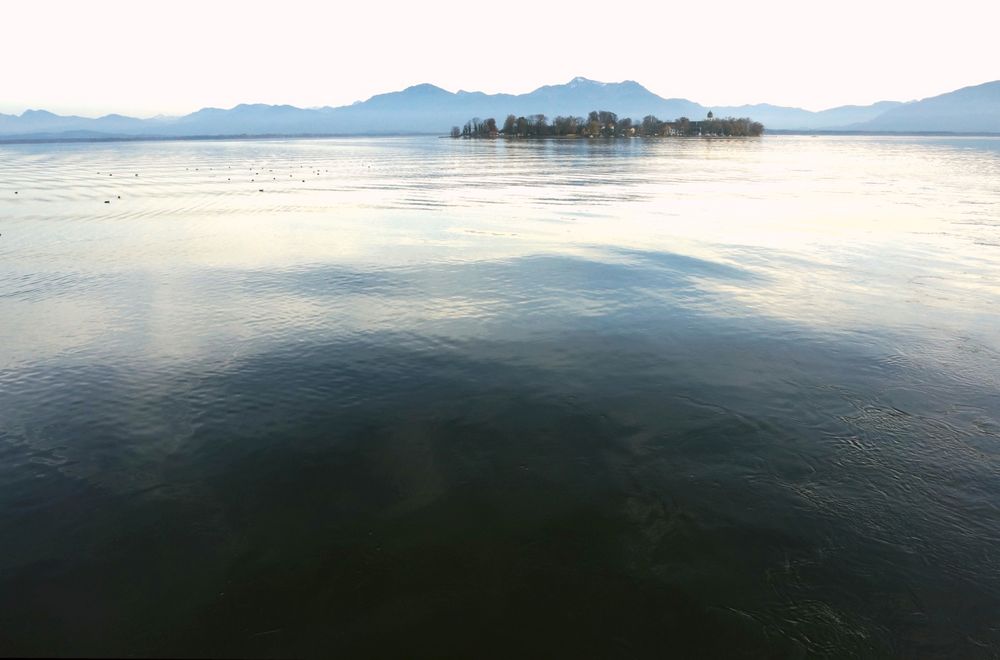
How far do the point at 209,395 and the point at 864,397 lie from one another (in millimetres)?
20667

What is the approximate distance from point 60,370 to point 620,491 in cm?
1993

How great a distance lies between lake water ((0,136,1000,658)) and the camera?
420 inches

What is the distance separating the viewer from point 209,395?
18.6 m

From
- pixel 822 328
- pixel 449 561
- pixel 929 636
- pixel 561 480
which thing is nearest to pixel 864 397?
pixel 822 328

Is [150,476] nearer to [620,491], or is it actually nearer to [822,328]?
[620,491]

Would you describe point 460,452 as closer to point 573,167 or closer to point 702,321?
point 702,321

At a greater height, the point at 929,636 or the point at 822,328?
the point at 822,328

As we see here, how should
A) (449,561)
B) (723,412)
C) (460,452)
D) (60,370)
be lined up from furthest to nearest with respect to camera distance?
(60,370) → (723,412) → (460,452) → (449,561)

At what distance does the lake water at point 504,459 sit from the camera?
10.7 meters

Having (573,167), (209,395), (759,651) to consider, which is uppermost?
(573,167)

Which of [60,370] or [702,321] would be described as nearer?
[60,370]

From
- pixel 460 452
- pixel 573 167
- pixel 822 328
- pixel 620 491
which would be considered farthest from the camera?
pixel 573 167

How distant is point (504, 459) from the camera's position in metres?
15.3

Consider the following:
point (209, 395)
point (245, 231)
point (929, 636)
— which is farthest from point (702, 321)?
point (245, 231)
